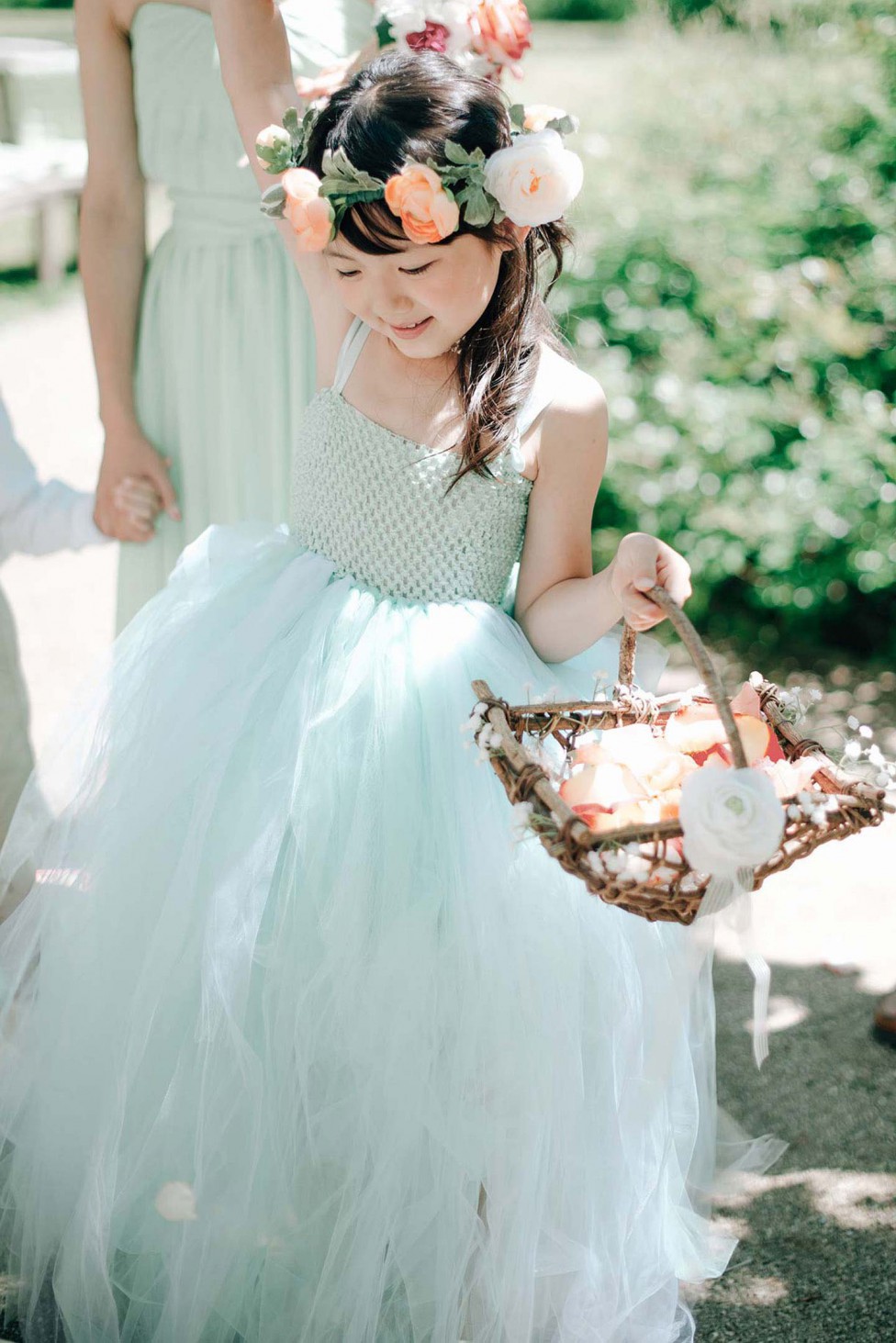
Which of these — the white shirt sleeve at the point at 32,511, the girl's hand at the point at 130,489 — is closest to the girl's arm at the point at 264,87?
the girl's hand at the point at 130,489

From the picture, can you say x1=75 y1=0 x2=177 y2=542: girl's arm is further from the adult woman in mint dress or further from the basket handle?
the basket handle

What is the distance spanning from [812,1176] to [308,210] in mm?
1907

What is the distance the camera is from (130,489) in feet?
8.54

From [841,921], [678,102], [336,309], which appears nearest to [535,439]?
[336,309]

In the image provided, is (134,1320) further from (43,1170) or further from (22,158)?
(22,158)

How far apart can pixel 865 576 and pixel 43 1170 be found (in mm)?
3073

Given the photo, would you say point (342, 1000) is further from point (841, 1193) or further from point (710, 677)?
point (841, 1193)

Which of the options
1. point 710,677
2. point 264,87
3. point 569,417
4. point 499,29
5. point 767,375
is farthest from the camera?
point 767,375

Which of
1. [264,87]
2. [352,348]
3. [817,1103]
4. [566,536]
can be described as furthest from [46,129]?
[817,1103]

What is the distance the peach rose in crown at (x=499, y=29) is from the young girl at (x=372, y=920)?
0.39 meters

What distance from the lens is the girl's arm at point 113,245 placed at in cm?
246

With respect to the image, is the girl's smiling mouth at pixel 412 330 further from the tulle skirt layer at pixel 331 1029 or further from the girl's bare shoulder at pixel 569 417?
the tulle skirt layer at pixel 331 1029

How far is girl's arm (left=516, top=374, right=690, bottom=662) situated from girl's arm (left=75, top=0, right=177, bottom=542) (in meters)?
0.93

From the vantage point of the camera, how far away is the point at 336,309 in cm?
210
